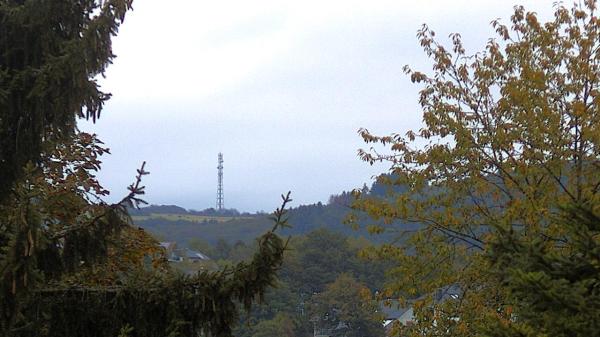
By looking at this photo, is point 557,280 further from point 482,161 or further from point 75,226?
point 482,161

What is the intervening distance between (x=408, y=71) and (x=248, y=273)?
9895 millimetres

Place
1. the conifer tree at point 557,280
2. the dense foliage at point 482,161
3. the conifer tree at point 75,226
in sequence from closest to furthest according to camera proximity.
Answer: the conifer tree at point 557,280 < the conifer tree at point 75,226 < the dense foliage at point 482,161

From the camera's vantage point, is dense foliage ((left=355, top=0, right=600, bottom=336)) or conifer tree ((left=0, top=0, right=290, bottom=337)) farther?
dense foliage ((left=355, top=0, right=600, bottom=336))

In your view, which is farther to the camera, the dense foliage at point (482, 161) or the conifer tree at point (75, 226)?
the dense foliage at point (482, 161)

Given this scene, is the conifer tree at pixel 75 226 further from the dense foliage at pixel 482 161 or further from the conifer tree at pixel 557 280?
the dense foliage at pixel 482 161

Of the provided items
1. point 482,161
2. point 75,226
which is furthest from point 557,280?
point 482,161

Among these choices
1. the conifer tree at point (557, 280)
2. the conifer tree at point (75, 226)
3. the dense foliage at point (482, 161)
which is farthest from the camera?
the dense foliage at point (482, 161)

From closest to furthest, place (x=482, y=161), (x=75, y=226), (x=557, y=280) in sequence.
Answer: (x=557, y=280) < (x=75, y=226) < (x=482, y=161)

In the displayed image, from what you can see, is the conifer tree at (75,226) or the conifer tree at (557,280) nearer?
the conifer tree at (557,280)

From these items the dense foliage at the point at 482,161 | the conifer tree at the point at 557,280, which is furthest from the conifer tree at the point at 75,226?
the dense foliage at the point at 482,161

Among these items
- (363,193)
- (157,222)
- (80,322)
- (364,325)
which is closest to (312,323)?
(364,325)

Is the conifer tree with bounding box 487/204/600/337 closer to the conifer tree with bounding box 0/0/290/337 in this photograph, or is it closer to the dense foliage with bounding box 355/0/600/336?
the conifer tree with bounding box 0/0/290/337

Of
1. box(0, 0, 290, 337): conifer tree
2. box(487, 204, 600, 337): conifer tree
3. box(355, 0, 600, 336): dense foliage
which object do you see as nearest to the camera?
box(487, 204, 600, 337): conifer tree

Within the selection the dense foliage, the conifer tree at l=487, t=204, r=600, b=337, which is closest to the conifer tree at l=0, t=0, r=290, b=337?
the conifer tree at l=487, t=204, r=600, b=337
